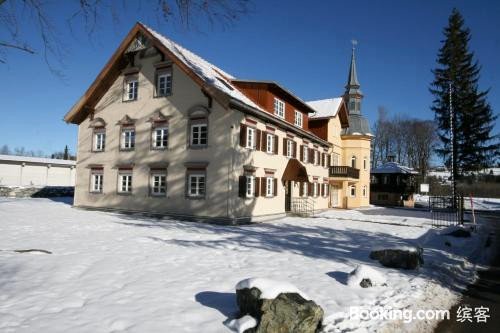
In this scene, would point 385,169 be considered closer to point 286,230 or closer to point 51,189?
point 286,230

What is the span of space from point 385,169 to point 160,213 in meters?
31.5

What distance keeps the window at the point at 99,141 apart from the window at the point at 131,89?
2921 millimetres

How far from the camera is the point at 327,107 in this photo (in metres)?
32.2

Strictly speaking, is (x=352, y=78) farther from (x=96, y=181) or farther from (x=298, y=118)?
(x=96, y=181)

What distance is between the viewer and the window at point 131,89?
2095cm

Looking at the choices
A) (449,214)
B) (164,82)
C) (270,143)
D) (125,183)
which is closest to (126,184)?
(125,183)

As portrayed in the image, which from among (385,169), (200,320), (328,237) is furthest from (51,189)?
(385,169)

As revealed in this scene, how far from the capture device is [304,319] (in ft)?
15.7

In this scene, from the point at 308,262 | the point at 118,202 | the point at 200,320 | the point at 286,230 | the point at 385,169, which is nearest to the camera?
the point at 200,320

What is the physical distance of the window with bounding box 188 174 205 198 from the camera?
1795cm

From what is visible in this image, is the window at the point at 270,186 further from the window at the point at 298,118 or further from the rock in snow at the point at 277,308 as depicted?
the rock in snow at the point at 277,308

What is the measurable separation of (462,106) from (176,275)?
35675 mm

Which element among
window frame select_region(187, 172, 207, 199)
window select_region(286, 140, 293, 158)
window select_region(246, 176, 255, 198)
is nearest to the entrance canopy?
window select_region(286, 140, 293, 158)

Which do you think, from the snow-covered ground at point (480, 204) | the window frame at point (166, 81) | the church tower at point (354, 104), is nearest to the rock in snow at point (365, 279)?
the window frame at point (166, 81)
